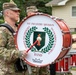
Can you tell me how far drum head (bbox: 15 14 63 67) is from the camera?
471 cm

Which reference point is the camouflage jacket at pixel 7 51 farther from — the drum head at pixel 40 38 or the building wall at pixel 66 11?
the building wall at pixel 66 11

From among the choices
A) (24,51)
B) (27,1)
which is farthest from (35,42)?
(27,1)

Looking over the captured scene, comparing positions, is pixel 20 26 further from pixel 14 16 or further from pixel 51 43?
pixel 51 43

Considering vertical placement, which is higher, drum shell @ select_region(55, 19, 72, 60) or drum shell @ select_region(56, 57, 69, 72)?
drum shell @ select_region(55, 19, 72, 60)

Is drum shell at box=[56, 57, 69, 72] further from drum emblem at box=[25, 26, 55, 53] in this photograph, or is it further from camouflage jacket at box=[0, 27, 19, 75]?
drum emblem at box=[25, 26, 55, 53]

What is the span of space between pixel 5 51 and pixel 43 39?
0.47 m

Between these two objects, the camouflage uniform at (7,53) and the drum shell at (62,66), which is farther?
the drum shell at (62,66)

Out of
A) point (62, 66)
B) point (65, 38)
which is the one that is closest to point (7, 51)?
point (65, 38)

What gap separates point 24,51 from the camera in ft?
15.7

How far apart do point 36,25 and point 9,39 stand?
365mm

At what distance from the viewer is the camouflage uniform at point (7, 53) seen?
15.8ft

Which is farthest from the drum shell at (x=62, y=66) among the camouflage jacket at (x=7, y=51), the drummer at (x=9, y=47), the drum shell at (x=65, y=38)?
the drum shell at (x=65, y=38)

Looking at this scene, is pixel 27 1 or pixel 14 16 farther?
pixel 27 1

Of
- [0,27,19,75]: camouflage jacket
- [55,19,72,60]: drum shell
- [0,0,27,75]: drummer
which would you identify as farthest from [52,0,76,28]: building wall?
[55,19,72,60]: drum shell
